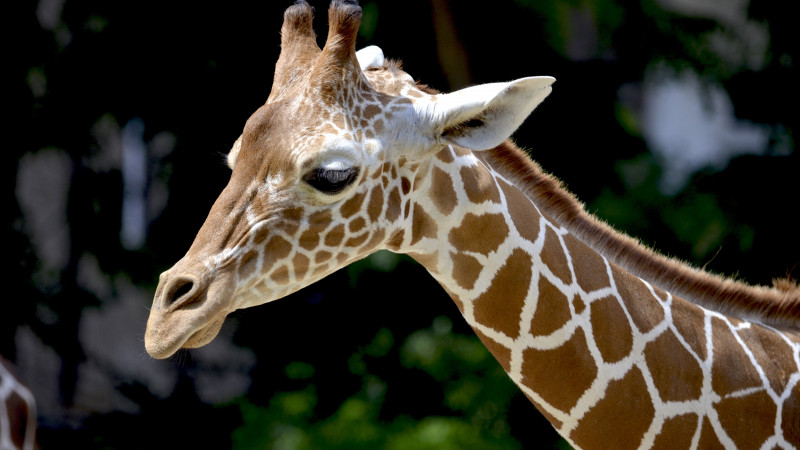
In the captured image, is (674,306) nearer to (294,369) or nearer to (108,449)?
(294,369)

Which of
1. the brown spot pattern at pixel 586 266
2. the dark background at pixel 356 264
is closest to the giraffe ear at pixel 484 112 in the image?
the brown spot pattern at pixel 586 266

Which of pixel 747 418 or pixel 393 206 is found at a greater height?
pixel 393 206

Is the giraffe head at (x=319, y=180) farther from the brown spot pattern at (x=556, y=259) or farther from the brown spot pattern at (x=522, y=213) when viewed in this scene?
the brown spot pattern at (x=556, y=259)

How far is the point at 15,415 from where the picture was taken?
4289 millimetres

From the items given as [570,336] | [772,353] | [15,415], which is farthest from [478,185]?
[15,415]

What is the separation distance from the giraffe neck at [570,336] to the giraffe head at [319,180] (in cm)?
13

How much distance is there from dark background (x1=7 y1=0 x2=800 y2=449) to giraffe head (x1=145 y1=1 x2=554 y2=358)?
3438 mm

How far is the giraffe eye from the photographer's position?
2.31 metres

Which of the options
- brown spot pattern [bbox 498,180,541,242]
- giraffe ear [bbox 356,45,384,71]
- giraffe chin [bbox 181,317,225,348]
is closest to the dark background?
giraffe ear [bbox 356,45,384,71]

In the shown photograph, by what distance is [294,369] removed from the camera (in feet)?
21.0

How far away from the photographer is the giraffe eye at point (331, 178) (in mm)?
2311

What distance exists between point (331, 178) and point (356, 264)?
392cm

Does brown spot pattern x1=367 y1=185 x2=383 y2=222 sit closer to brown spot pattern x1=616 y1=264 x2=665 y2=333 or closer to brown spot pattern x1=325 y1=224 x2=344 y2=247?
brown spot pattern x1=325 y1=224 x2=344 y2=247

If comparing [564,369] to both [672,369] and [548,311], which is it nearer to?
[548,311]
